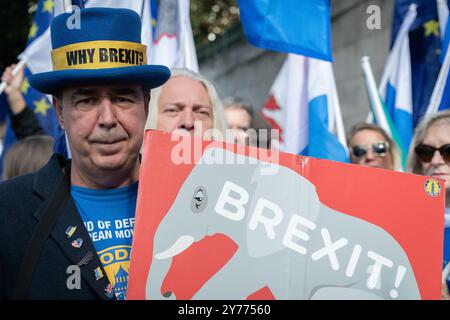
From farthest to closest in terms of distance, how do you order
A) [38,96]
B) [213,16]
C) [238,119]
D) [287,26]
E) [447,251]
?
[213,16]
[38,96]
[238,119]
[287,26]
[447,251]

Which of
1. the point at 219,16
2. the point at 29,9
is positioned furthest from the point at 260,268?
the point at 219,16

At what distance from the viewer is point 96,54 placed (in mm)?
2119

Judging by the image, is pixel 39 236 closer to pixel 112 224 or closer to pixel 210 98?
pixel 112 224

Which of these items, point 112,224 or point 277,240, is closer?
point 277,240

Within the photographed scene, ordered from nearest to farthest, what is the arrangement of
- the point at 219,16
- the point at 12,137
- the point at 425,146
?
the point at 425,146
the point at 12,137
the point at 219,16

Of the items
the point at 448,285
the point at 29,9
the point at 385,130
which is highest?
the point at 29,9

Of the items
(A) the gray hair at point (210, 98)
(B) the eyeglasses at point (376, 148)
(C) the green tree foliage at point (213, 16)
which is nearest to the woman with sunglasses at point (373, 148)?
(B) the eyeglasses at point (376, 148)

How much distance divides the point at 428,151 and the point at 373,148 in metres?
0.99

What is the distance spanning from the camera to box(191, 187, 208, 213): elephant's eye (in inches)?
74.8

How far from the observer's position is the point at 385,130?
4680 mm

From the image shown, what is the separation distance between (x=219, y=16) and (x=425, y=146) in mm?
11230

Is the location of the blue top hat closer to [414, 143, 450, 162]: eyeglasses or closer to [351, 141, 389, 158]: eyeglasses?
[414, 143, 450, 162]: eyeglasses

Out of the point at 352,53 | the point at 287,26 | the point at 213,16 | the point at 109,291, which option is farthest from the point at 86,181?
the point at 213,16

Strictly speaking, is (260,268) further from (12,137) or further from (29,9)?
(29,9)
